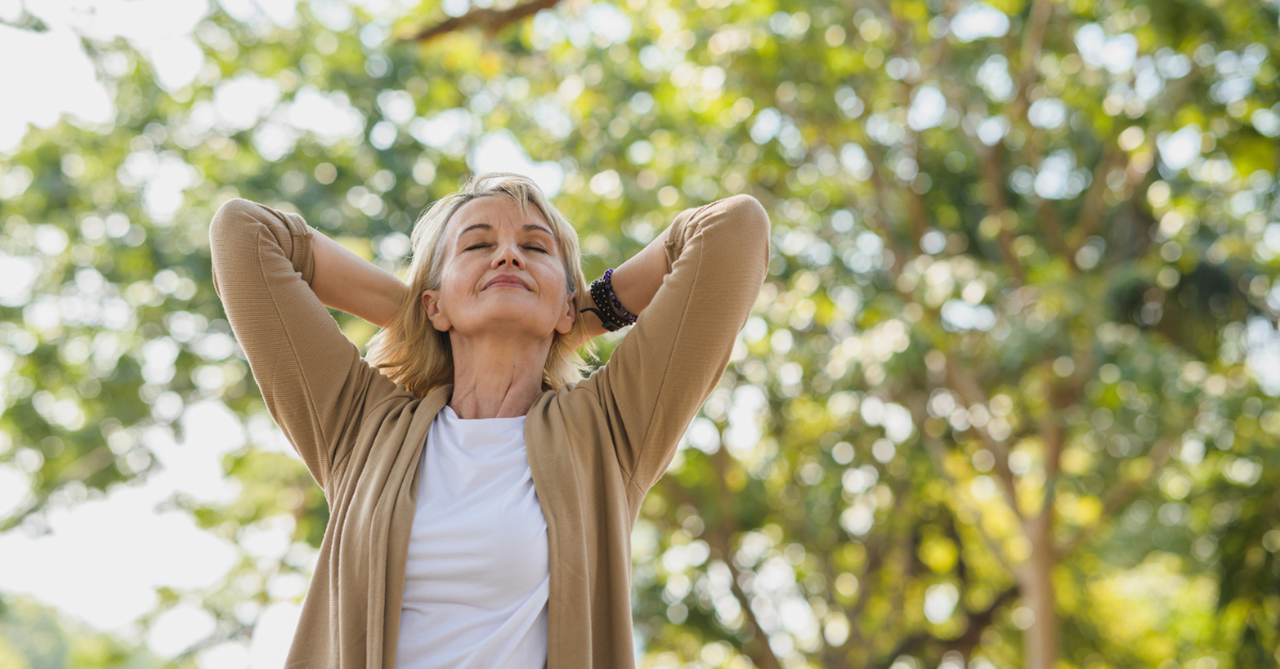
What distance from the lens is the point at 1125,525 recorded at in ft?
39.8

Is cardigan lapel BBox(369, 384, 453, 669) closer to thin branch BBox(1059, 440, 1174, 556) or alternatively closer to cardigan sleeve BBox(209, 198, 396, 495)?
cardigan sleeve BBox(209, 198, 396, 495)

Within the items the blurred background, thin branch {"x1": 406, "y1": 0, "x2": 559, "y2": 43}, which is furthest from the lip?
the blurred background

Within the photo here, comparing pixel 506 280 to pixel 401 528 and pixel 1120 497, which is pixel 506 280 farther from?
pixel 1120 497

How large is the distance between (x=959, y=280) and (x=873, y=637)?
5151 mm

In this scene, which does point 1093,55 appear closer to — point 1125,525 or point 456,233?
point 1125,525

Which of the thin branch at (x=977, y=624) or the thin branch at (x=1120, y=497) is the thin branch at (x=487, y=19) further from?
the thin branch at (x=977, y=624)

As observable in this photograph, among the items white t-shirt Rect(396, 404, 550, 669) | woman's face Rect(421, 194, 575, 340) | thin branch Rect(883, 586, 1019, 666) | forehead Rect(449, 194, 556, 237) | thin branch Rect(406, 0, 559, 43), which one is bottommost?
thin branch Rect(883, 586, 1019, 666)

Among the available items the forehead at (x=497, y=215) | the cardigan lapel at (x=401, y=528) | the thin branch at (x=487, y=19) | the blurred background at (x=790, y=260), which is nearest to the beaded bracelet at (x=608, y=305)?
the forehead at (x=497, y=215)

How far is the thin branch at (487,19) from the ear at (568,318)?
1944mm

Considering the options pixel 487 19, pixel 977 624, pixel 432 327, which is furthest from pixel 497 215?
pixel 977 624

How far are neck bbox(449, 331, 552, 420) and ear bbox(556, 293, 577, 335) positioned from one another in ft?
0.22

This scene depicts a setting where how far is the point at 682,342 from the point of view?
1.72m

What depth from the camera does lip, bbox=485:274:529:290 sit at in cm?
183

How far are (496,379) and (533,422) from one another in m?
0.17
